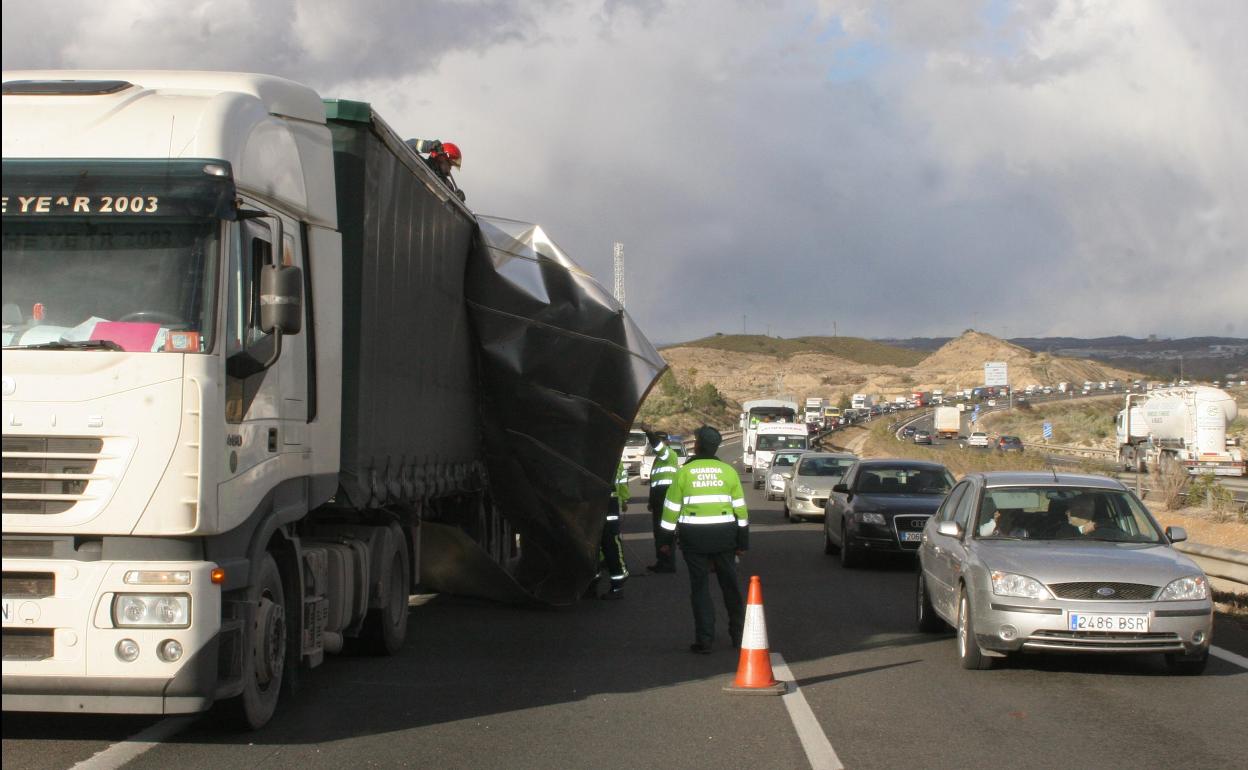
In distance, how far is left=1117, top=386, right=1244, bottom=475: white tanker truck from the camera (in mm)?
50000

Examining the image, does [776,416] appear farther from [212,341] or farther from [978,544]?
[212,341]

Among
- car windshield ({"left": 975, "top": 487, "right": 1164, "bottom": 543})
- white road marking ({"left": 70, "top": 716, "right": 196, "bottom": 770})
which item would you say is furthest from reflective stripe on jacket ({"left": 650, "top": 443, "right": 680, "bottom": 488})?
white road marking ({"left": 70, "top": 716, "right": 196, "bottom": 770})

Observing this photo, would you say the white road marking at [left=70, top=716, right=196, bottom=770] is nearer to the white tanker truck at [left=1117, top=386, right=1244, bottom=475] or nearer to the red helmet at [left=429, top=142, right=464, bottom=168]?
the red helmet at [left=429, top=142, right=464, bottom=168]

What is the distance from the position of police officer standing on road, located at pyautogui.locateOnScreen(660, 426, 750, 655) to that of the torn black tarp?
1.83 meters

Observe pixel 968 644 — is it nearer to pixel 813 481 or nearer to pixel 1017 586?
pixel 1017 586

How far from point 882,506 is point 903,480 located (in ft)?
5.39

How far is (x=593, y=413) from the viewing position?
12758 millimetres

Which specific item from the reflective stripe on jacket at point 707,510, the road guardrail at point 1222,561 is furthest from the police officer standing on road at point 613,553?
the road guardrail at point 1222,561

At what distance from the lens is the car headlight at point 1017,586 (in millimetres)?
9367

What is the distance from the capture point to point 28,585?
6527 mm

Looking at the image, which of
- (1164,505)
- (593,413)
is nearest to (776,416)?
(1164,505)

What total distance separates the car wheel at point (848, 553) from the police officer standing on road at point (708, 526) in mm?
6778

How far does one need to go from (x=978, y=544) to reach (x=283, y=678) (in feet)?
17.3

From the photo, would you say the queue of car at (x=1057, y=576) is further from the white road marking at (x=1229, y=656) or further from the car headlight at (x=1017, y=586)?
the white road marking at (x=1229, y=656)
